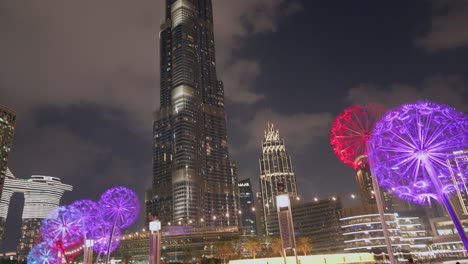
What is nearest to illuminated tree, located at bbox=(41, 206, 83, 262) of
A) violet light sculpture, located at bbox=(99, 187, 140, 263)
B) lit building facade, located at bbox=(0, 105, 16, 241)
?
violet light sculpture, located at bbox=(99, 187, 140, 263)

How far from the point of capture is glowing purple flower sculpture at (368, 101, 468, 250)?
25.8 m

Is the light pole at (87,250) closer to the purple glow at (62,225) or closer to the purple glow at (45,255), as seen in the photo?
the purple glow at (62,225)

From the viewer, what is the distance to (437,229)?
580 ft

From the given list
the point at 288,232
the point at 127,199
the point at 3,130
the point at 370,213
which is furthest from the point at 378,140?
the point at 3,130

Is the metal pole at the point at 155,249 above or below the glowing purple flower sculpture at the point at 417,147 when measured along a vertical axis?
below

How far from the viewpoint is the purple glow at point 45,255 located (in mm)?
63906

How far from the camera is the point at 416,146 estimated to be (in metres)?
26.4

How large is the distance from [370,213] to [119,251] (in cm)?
12588

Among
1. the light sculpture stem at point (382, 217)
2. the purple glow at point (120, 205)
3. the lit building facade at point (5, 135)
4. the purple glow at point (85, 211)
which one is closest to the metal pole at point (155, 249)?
the purple glow at point (120, 205)

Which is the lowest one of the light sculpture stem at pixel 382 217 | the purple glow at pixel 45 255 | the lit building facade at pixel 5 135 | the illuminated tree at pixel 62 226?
the light sculpture stem at pixel 382 217

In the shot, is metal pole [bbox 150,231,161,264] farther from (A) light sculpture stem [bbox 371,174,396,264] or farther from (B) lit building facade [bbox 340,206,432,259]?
(B) lit building facade [bbox 340,206,432,259]

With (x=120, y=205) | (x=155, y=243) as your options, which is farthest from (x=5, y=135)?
(x=155, y=243)

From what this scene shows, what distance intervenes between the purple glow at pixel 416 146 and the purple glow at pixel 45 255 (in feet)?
199

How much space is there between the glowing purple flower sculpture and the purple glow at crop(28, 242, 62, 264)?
6063 cm
